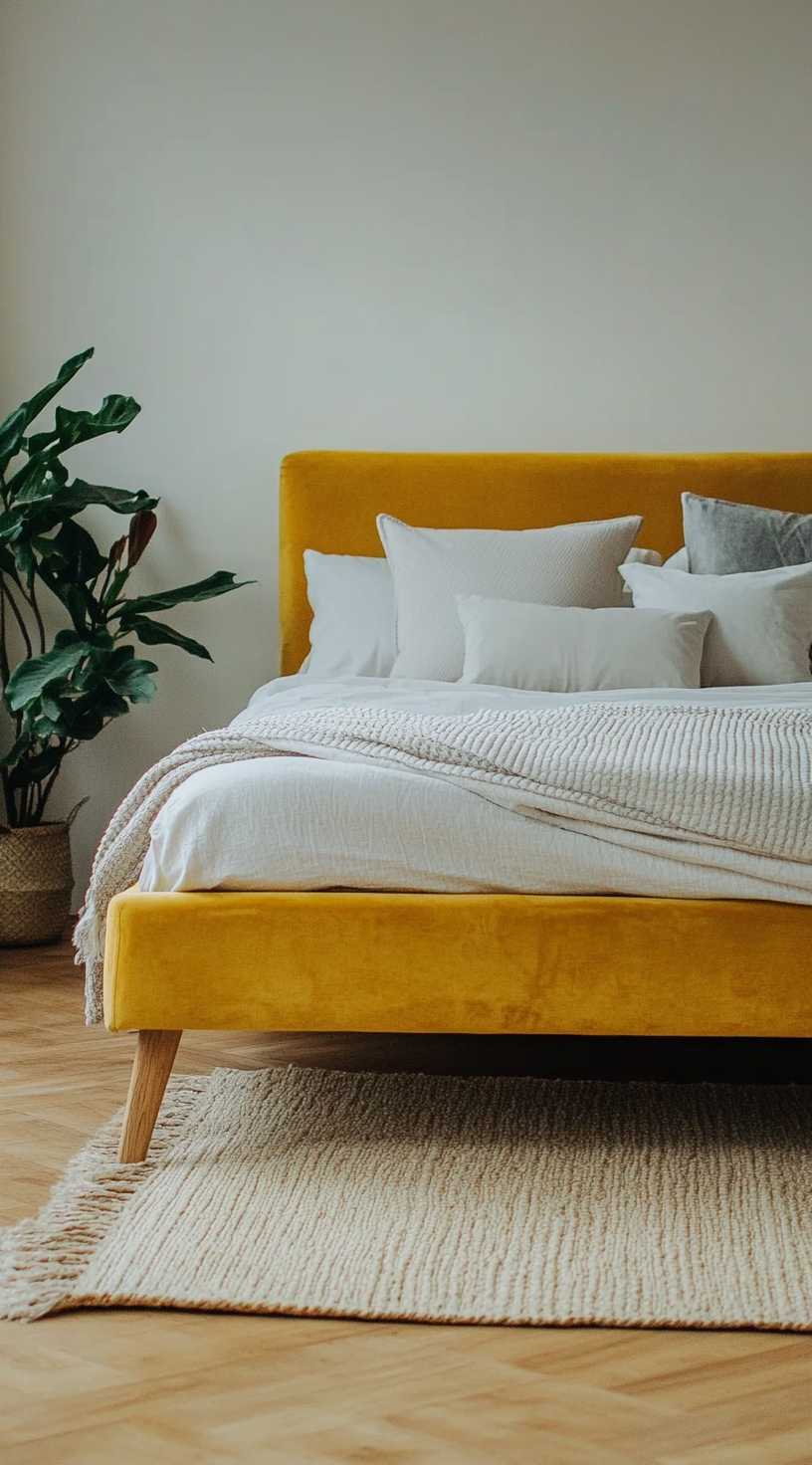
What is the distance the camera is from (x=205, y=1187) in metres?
1.80

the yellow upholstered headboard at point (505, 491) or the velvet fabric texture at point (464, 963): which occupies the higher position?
the yellow upholstered headboard at point (505, 491)

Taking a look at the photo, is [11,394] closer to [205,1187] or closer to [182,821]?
[182,821]

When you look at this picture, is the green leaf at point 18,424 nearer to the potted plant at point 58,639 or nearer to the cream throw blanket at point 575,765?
the potted plant at point 58,639

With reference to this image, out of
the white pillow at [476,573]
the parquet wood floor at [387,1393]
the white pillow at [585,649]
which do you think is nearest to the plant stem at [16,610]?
the white pillow at [476,573]

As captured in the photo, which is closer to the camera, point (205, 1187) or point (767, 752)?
point (205, 1187)

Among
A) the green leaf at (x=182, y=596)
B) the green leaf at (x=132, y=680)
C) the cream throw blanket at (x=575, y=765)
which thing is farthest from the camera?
the green leaf at (x=182, y=596)

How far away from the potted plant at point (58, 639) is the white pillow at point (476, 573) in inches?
19.7

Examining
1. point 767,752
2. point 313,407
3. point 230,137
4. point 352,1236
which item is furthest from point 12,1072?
point 230,137

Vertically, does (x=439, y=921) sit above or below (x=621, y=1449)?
above

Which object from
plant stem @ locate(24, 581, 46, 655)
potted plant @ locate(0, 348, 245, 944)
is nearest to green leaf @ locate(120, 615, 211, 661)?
potted plant @ locate(0, 348, 245, 944)

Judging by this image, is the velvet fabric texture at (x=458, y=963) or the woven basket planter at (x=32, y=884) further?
the woven basket planter at (x=32, y=884)

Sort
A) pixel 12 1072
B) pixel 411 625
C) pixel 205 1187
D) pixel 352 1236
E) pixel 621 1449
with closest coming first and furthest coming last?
pixel 621 1449
pixel 352 1236
pixel 205 1187
pixel 12 1072
pixel 411 625

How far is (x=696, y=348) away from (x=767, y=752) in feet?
7.47

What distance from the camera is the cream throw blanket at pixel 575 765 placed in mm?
1843
